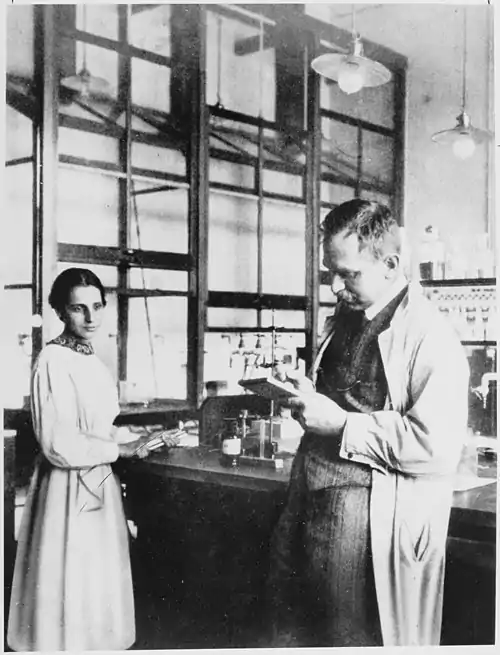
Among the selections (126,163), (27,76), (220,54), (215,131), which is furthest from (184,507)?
(220,54)

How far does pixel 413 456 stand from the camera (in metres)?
1.93

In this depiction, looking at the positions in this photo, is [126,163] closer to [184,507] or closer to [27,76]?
[27,76]

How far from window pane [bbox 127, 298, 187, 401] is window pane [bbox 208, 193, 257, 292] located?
425 millimetres

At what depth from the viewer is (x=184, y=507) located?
2.71 metres

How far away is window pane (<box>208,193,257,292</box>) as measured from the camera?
427 centimetres

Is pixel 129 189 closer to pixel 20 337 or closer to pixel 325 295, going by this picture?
pixel 20 337

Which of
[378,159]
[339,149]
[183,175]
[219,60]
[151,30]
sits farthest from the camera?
[378,159]

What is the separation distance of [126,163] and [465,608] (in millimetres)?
2558

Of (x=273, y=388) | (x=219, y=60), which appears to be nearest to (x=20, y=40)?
(x=219, y=60)

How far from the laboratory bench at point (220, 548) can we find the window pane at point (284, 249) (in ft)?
5.74

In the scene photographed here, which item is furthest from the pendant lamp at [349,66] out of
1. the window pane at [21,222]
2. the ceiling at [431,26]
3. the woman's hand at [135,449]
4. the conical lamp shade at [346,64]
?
the woman's hand at [135,449]

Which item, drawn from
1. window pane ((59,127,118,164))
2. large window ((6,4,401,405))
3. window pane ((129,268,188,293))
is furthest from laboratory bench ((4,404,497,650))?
window pane ((59,127,118,164))

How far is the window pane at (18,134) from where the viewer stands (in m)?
3.13

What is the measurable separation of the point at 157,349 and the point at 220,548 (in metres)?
1.48
